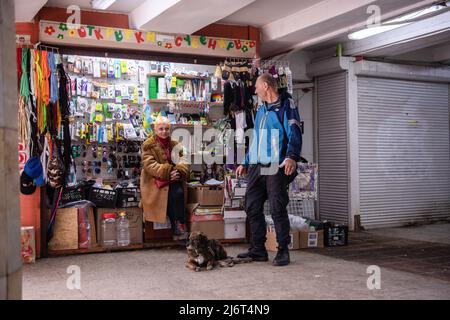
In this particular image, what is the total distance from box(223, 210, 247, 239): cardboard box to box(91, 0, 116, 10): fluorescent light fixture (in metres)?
3.08

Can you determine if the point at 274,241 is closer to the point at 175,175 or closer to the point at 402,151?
the point at 175,175

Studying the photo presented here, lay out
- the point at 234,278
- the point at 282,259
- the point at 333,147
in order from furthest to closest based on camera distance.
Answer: the point at 333,147, the point at 282,259, the point at 234,278

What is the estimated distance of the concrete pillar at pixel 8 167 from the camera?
288cm

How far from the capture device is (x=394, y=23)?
23.1 ft

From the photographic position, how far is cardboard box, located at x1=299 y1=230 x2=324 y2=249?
691cm

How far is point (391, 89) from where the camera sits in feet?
31.4

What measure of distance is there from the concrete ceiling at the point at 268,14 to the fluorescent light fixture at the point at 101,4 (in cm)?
10

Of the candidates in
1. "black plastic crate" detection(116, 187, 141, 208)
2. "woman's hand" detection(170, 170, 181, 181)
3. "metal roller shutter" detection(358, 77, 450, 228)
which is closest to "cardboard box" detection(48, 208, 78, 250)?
"black plastic crate" detection(116, 187, 141, 208)

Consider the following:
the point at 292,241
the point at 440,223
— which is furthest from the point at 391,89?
the point at 292,241

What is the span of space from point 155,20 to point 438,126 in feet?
20.8

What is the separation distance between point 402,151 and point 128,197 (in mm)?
5421

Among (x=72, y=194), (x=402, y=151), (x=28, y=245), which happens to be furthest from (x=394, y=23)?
(x=28, y=245)

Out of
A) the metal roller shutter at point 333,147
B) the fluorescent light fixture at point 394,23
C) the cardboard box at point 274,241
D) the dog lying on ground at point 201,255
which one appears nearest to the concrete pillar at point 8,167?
the dog lying on ground at point 201,255

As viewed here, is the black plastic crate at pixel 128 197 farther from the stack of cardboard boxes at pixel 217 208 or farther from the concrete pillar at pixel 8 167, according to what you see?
the concrete pillar at pixel 8 167
